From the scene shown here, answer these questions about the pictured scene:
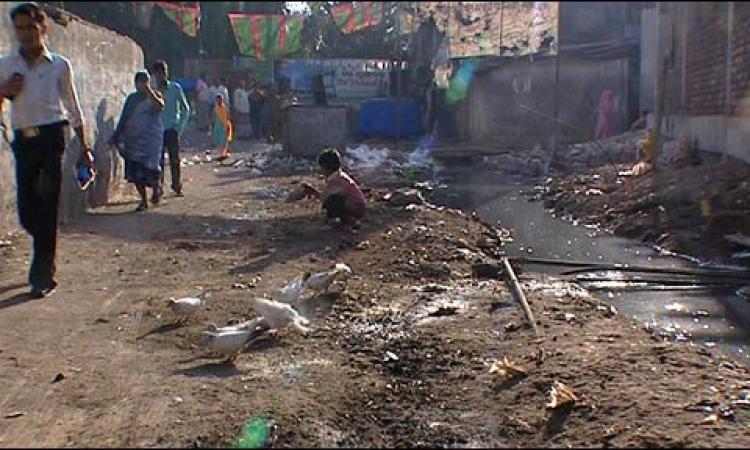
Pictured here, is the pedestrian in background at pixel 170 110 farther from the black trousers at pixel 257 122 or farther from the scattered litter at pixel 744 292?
the black trousers at pixel 257 122

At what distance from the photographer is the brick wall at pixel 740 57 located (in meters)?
12.5

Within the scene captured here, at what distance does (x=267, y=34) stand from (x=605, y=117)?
33.5 feet

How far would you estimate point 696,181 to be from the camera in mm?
11219

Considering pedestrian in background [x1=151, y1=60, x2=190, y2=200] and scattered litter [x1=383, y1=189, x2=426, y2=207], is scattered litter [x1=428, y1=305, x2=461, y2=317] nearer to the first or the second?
scattered litter [x1=383, y1=189, x2=426, y2=207]

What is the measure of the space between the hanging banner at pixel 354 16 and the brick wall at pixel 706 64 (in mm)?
13917

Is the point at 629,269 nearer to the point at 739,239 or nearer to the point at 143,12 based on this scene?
the point at 739,239

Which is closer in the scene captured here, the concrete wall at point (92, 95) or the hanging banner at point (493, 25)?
the concrete wall at point (92, 95)

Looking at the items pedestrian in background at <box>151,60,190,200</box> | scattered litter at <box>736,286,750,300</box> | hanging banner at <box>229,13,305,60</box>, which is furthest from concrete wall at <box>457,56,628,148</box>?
scattered litter at <box>736,286,750,300</box>

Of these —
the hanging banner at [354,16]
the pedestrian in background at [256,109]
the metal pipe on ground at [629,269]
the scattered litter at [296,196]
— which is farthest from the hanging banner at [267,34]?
the metal pipe on ground at [629,269]

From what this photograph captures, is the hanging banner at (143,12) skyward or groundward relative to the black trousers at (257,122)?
skyward

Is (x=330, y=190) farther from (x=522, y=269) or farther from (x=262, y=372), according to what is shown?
(x=262, y=372)

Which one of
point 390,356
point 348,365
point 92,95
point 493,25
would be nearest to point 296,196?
point 92,95

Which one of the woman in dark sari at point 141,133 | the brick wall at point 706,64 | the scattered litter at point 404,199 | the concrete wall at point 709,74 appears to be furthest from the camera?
the brick wall at point 706,64

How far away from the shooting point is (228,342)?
14.3ft
